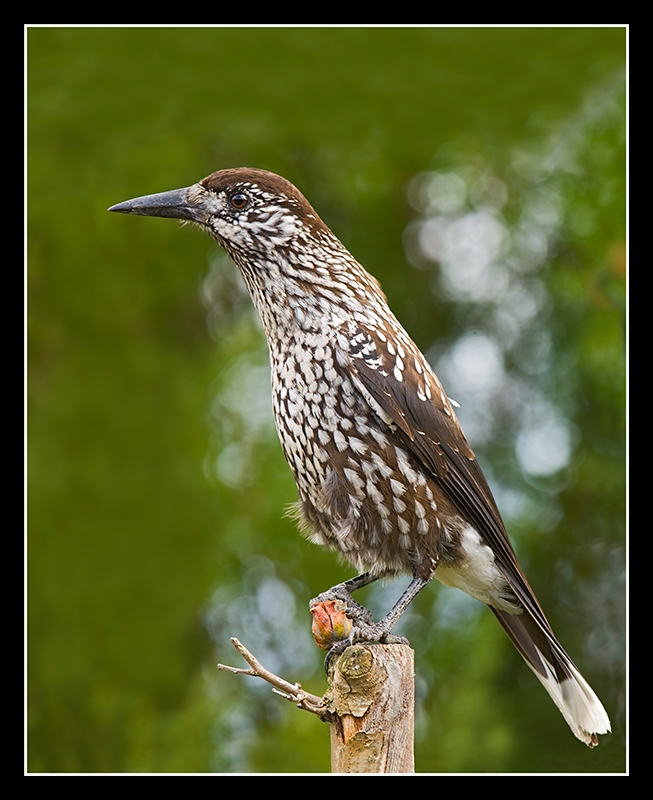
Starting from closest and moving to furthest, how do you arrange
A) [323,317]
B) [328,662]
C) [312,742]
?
[328,662] → [323,317] → [312,742]

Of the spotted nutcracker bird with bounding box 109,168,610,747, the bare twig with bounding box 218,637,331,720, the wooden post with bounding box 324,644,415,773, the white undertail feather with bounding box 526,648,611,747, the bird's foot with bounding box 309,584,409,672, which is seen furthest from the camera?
the white undertail feather with bounding box 526,648,611,747

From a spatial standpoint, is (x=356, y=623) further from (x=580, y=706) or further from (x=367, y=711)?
(x=580, y=706)

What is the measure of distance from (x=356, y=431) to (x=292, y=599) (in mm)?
3526

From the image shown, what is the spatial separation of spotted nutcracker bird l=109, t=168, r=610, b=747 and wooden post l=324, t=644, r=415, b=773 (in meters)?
0.26

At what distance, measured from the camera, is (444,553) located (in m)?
4.21

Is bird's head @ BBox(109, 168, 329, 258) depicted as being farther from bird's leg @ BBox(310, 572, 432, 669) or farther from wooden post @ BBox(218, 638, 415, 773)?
wooden post @ BBox(218, 638, 415, 773)

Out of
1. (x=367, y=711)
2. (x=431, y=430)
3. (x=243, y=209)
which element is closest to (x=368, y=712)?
(x=367, y=711)

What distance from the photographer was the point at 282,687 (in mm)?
3311

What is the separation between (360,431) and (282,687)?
1195mm

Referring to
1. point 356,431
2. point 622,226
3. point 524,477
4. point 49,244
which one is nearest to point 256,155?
point 49,244

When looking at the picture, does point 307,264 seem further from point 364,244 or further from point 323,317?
point 364,244

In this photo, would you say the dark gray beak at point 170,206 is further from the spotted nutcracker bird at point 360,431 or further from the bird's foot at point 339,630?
the bird's foot at point 339,630

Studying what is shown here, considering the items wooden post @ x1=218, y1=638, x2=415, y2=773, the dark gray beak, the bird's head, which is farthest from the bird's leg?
the dark gray beak

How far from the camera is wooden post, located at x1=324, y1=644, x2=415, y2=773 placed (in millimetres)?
3475
